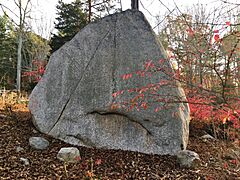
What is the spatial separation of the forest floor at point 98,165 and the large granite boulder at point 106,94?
0.65 ft

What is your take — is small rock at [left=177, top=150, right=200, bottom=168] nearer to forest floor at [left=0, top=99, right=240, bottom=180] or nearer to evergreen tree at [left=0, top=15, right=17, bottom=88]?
forest floor at [left=0, top=99, right=240, bottom=180]

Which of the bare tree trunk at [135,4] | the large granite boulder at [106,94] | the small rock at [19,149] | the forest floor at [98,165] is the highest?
the bare tree trunk at [135,4]

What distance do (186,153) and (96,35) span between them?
237 cm

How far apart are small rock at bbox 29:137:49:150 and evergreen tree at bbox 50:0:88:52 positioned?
10189mm

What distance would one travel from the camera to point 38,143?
3447 millimetres

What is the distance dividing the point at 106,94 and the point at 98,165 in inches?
43.1

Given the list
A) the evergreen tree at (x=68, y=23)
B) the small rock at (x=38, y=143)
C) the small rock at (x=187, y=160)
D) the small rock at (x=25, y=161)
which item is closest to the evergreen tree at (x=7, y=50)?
the evergreen tree at (x=68, y=23)

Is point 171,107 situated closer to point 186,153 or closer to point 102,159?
point 186,153

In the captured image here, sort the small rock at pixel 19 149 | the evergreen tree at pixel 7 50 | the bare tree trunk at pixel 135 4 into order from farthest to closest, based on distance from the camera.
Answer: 1. the evergreen tree at pixel 7 50
2. the bare tree trunk at pixel 135 4
3. the small rock at pixel 19 149

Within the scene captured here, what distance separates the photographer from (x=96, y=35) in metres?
4.14

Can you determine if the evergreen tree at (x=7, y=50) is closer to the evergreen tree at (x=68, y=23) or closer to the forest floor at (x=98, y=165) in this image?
the evergreen tree at (x=68, y=23)

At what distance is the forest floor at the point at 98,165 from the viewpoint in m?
2.82

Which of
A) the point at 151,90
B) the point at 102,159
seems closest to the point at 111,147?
the point at 102,159

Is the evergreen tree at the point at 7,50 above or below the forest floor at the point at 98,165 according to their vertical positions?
above
